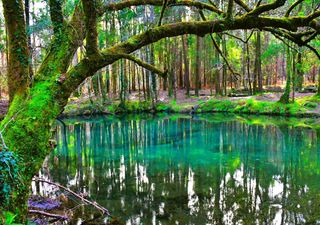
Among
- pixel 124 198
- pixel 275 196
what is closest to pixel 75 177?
pixel 124 198

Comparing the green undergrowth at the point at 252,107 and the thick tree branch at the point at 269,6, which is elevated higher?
the thick tree branch at the point at 269,6

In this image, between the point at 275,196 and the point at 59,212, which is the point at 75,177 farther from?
the point at 275,196

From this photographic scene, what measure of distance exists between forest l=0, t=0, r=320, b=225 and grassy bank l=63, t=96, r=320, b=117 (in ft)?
0.64

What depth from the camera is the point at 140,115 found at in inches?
1235

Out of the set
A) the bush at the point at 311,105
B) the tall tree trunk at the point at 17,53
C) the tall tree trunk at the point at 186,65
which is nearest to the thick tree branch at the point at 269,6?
the tall tree trunk at the point at 17,53

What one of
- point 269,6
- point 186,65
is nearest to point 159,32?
point 269,6

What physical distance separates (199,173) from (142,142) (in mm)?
7318

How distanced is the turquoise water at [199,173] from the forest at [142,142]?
0.05 m

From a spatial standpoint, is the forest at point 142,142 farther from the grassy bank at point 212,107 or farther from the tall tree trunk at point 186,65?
the tall tree trunk at point 186,65

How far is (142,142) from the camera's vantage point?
18438 mm

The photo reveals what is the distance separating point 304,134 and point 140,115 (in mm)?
16339

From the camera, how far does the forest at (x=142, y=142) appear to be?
4949 mm

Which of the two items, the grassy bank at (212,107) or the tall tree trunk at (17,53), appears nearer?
the tall tree trunk at (17,53)

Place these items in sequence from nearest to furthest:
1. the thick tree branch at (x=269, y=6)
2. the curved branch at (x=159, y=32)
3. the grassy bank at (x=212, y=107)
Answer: the thick tree branch at (x=269, y=6)
the curved branch at (x=159, y=32)
the grassy bank at (x=212, y=107)
